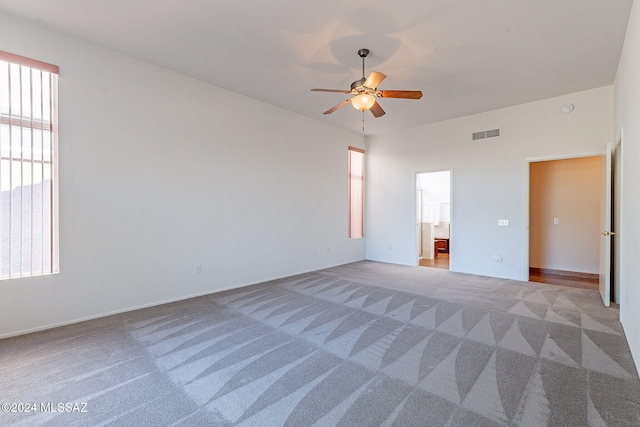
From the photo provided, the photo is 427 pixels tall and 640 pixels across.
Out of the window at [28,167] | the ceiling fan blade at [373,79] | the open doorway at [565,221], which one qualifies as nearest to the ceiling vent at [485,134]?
the open doorway at [565,221]

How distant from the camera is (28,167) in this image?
3059 mm

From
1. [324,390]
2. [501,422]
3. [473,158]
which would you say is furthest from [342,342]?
[473,158]

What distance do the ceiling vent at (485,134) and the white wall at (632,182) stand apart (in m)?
2.35

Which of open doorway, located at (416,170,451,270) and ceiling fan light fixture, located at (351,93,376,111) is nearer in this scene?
ceiling fan light fixture, located at (351,93,376,111)

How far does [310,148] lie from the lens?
6.10m

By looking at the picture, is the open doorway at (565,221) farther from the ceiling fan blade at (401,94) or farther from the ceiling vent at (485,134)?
the ceiling fan blade at (401,94)

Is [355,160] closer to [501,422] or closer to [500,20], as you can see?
[500,20]

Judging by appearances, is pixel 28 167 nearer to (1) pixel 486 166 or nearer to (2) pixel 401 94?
(2) pixel 401 94

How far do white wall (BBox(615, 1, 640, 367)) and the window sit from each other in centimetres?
569

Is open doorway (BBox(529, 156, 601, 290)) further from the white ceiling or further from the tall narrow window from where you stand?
the tall narrow window

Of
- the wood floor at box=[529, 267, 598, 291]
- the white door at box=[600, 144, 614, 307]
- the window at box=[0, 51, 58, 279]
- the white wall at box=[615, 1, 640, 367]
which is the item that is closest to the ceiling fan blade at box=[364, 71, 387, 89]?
the white wall at box=[615, 1, 640, 367]

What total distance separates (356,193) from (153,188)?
4.75m

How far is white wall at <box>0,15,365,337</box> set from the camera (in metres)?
3.23

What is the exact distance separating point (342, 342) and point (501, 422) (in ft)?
4.61
